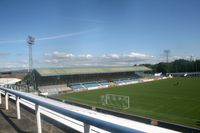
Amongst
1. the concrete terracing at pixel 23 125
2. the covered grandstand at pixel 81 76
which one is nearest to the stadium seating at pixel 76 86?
the covered grandstand at pixel 81 76

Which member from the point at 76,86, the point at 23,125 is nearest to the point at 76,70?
the point at 76,86

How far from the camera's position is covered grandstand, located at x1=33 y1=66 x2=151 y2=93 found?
4866 cm

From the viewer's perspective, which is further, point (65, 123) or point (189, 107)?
point (189, 107)

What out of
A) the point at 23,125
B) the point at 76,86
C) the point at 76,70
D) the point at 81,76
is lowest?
the point at 76,86

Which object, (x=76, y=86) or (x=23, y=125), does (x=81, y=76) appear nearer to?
Result: (x=76, y=86)

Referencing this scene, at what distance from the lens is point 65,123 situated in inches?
129

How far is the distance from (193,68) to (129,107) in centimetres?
7839

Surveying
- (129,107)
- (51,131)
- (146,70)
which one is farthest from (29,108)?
(146,70)

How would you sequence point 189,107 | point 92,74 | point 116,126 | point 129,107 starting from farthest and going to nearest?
point 92,74, point 129,107, point 189,107, point 116,126

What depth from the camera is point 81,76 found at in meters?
57.0

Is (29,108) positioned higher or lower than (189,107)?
higher

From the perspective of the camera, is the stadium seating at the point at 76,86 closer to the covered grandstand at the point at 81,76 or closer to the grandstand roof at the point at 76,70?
the covered grandstand at the point at 81,76

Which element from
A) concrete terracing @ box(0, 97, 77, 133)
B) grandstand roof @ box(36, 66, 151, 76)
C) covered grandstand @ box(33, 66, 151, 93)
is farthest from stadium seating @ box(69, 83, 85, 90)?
concrete terracing @ box(0, 97, 77, 133)

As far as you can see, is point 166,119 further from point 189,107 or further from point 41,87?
point 41,87
